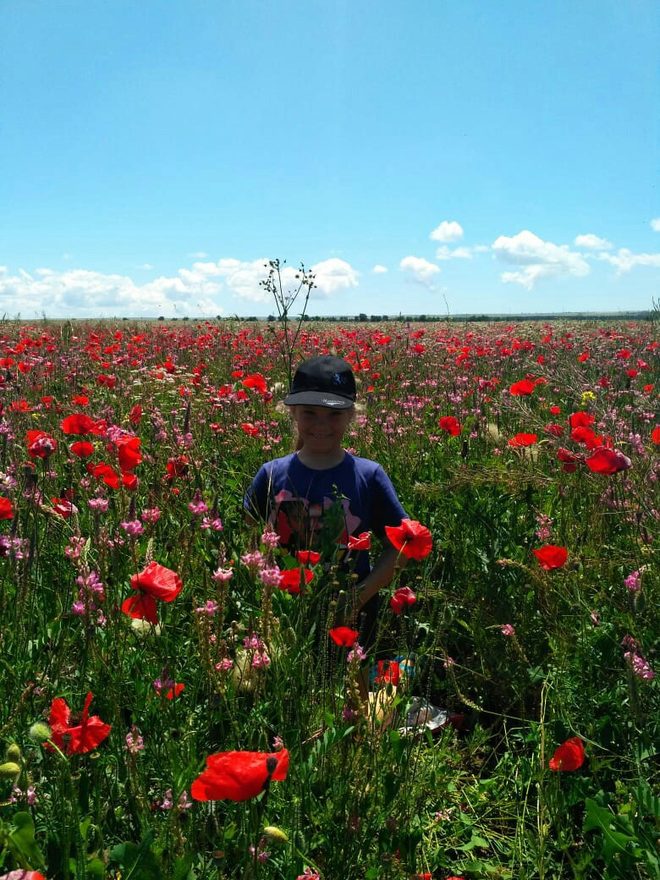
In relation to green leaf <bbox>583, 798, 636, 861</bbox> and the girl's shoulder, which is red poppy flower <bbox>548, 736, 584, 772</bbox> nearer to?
green leaf <bbox>583, 798, 636, 861</bbox>

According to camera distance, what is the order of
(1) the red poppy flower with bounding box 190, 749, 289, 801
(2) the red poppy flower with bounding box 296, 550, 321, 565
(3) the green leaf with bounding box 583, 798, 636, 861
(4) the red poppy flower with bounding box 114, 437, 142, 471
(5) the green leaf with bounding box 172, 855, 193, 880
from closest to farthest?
1. (1) the red poppy flower with bounding box 190, 749, 289, 801
2. (5) the green leaf with bounding box 172, 855, 193, 880
3. (3) the green leaf with bounding box 583, 798, 636, 861
4. (2) the red poppy flower with bounding box 296, 550, 321, 565
5. (4) the red poppy flower with bounding box 114, 437, 142, 471

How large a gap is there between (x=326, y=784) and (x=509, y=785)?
0.79 meters

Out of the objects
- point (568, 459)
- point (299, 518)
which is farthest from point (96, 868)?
point (568, 459)

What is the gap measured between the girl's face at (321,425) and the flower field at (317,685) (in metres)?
0.51

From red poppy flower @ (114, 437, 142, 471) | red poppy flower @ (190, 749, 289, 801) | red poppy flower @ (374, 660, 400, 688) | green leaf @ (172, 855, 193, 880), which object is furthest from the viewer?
red poppy flower @ (114, 437, 142, 471)

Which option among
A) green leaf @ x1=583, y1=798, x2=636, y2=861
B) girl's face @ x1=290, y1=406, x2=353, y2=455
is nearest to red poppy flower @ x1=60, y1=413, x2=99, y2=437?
girl's face @ x1=290, y1=406, x2=353, y2=455

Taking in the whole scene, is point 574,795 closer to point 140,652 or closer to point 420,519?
point 140,652

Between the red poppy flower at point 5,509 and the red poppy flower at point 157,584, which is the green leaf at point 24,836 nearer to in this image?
the red poppy flower at point 157,584

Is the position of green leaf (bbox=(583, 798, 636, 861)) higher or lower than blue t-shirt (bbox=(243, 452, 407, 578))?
lower

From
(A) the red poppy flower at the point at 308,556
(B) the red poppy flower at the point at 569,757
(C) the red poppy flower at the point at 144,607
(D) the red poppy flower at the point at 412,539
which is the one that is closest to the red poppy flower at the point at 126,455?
(A) the red poppy flower at the point at 308,556

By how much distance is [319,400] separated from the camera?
8.42ft

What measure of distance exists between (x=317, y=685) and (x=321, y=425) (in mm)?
1140

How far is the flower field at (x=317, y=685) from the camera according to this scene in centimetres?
131

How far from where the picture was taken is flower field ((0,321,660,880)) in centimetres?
131
